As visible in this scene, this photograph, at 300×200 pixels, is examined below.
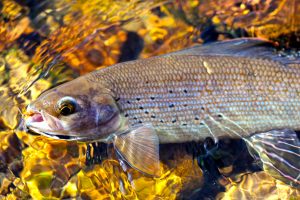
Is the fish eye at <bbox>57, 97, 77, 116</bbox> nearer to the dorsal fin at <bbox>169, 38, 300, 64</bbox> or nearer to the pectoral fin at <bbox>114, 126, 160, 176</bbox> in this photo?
the pectoral fin at <bbox>114, 126, 160, 176</bbox>

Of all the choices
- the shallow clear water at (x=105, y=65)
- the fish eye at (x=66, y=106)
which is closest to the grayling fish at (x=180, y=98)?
the fish eye at (x=66, y=106)

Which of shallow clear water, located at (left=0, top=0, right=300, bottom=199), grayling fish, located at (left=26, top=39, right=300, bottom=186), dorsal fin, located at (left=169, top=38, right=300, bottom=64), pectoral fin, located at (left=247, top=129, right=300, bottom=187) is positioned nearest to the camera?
grayling fish, located at (left=26, top=39, right=300, bottom=186)

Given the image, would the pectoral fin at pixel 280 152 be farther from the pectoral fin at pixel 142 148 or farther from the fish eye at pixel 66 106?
the fish eye at pixel 66 106

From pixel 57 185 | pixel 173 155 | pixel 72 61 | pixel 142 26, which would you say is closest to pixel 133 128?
pixel 173 155

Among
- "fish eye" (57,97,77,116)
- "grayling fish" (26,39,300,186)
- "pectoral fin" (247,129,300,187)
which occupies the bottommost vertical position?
"pectoral fin" (247,129,300,187)

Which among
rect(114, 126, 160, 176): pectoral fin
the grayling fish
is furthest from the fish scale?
rect(114, 126, 160, 176): pectoral fin

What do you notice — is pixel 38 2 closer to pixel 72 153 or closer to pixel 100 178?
pixel 72 153

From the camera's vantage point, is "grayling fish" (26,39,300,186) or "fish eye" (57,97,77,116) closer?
"fish eye" (57,97,77,116)

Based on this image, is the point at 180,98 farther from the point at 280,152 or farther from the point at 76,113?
the point at 280,152
